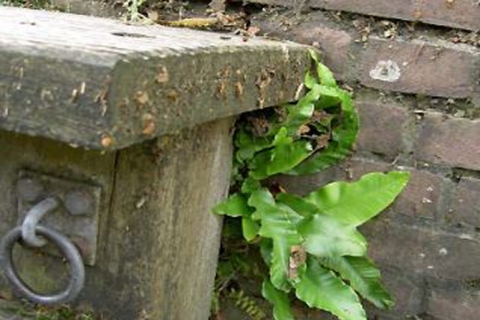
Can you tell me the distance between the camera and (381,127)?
1220 millimetres

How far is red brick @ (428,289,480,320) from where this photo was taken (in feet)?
3.98

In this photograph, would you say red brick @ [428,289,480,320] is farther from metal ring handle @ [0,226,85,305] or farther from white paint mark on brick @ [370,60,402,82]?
metal ring handle @ [0,226,85,305]

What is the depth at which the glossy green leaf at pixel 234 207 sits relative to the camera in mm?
1112

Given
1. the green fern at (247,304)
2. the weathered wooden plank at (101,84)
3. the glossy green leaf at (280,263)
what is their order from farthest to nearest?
the green fern at (247,304) → the glossy green leaf at (280,263) → the weathered wooden plank at (101,84)

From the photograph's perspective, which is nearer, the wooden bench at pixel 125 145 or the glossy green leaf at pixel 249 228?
the wooden bench at pixel 125 145

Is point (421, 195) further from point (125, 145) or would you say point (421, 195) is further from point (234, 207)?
point (125, 145)

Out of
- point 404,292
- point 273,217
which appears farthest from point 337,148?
point 404,292

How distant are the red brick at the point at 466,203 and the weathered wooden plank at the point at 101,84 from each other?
557 millimetres

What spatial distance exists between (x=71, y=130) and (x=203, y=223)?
1.50ft

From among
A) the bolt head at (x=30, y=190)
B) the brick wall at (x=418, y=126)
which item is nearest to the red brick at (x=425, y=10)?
the brick wall at (x=418, y=126)

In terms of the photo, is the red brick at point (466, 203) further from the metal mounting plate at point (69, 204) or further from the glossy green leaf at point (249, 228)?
the metal mounting plate at point (69, 204)

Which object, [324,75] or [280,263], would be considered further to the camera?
[324,75]

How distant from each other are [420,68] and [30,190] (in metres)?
0.68

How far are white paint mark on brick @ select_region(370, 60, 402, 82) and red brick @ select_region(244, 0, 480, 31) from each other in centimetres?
8
